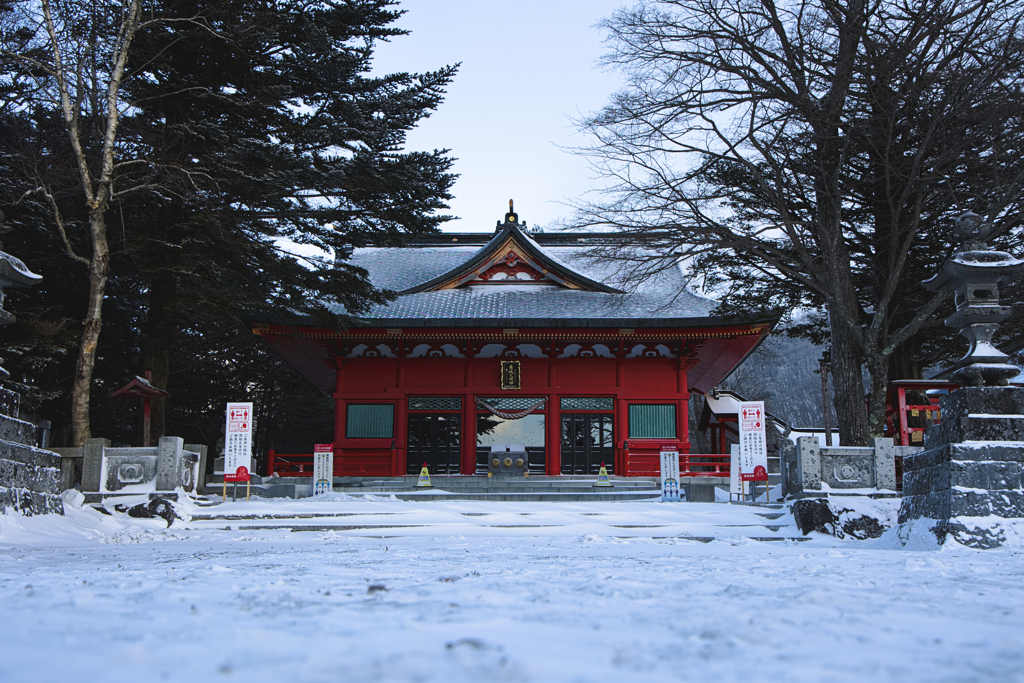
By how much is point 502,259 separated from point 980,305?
13.6m

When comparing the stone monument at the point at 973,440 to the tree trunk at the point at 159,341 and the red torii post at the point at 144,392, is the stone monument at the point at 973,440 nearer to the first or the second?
the red torii post at the point at 144,392

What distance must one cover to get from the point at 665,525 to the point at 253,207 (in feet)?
34.9

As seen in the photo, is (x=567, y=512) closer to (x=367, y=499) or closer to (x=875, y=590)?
(x=367, y=499)

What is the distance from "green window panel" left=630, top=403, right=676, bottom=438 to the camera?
61.0ft

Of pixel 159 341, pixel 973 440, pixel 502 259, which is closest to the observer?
pixel 973 440

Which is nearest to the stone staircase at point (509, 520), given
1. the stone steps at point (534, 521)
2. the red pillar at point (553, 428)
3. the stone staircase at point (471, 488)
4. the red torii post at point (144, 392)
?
the stone steps at point (534, 521)

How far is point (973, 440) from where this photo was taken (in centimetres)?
707

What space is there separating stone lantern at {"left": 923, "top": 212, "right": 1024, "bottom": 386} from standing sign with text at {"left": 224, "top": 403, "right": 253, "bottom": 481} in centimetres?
1057

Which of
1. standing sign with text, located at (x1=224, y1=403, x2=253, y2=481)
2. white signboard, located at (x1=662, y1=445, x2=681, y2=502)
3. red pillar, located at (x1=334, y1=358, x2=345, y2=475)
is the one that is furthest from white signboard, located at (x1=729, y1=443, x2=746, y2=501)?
red pillar, located at (x1=334, y1=358, x2=345, y2=475)

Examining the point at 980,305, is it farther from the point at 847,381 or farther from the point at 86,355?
the point at 86,355

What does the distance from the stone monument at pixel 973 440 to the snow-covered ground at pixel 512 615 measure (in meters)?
0.44

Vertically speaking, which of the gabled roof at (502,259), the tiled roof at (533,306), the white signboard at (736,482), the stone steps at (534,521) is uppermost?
the gabled roof at (502,259)

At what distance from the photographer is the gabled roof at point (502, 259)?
64.4 ft

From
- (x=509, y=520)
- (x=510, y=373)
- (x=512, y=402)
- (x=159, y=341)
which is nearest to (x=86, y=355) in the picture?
(x=159, y=341)
